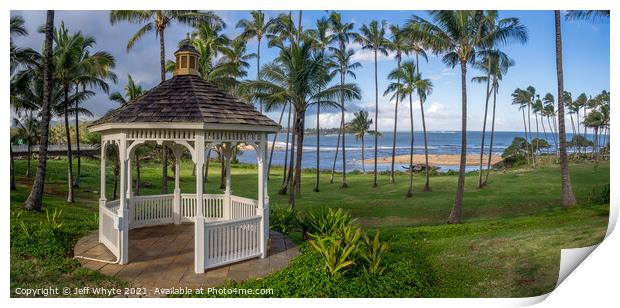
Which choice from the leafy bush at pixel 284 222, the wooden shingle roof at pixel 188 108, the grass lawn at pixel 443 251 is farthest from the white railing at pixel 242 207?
the wooden shingle roof at pixel 188 108

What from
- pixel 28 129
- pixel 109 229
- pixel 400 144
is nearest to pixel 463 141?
pixel 109 229

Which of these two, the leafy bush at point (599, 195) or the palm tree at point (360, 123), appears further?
the palm tree at point (360, 123)

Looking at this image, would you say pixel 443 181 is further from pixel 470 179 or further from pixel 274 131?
pixel 274 131

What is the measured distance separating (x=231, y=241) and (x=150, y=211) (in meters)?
3.16

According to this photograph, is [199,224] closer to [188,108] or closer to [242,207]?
[188,108]

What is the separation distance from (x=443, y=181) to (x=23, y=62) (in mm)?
17981

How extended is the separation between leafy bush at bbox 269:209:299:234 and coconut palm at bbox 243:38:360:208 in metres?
3.08

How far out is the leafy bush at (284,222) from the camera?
801 cm

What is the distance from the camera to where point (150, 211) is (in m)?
8.09

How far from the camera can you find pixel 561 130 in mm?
9258

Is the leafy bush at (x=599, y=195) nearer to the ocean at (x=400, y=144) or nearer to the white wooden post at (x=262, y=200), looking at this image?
the white wooden post at (x=262, y=200)

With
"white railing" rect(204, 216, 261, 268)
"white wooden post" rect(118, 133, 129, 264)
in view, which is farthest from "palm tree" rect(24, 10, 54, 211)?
"white railing" rect(204, 216, 261, 268)

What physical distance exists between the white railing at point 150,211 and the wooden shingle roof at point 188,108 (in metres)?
2.27

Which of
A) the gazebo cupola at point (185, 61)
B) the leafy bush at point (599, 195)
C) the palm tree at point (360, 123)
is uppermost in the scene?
the palm tree at point (360, 123)
